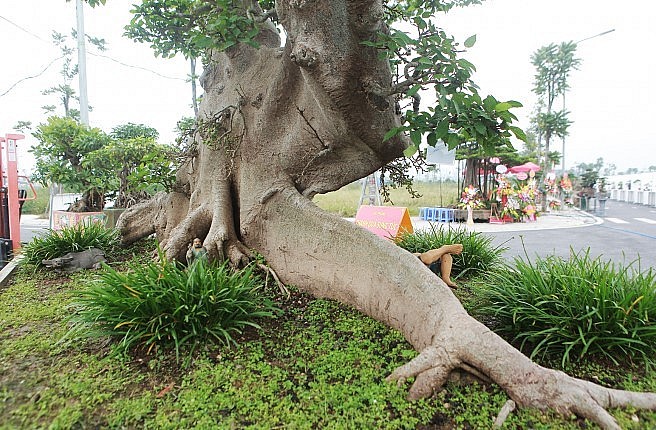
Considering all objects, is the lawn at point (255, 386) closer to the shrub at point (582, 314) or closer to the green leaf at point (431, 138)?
the shrub at point (582, 314)

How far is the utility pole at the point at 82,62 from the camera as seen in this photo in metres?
8.30

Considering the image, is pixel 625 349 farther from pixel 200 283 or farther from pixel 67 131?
pixel 67 131

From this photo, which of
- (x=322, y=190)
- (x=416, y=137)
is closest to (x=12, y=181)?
(x=322, y=190)

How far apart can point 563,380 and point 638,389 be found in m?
0.45

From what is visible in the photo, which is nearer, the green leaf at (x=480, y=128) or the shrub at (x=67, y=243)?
the green leaf at (x=480, y=128)

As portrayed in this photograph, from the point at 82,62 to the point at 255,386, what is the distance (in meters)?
9.20

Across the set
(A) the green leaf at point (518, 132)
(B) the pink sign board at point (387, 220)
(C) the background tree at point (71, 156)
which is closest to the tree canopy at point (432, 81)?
(A) the green leaf at point (518, 132)

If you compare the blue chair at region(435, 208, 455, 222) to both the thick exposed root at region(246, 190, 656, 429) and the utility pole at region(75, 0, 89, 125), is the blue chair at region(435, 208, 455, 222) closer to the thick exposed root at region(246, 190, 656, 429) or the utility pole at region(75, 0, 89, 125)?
the utility pole at region(75, 0, 89, 125)

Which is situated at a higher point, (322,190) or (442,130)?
(442,130)

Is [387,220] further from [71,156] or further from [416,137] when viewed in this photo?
[71,156]

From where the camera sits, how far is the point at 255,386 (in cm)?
193

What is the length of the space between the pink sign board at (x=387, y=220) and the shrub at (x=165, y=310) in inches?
127

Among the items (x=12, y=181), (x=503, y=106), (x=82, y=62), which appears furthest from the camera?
(x=82, y=62)

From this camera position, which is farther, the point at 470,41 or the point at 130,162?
the point at 130,162
